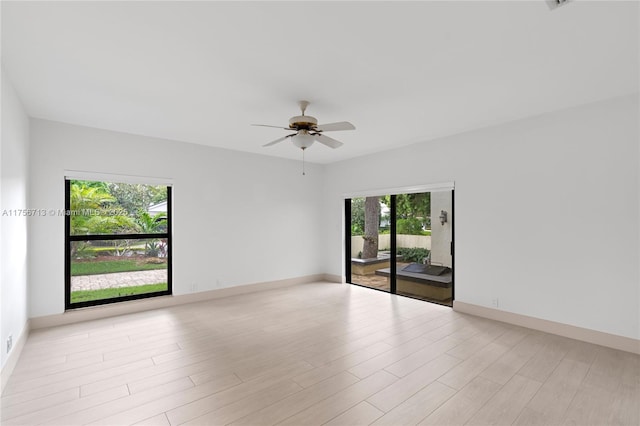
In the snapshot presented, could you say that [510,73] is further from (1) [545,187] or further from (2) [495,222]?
(2) [495,222]

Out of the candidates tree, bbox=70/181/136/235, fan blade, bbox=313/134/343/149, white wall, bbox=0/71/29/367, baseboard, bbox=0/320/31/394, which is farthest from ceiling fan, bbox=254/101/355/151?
baseboard, bbox=0/320/31/394

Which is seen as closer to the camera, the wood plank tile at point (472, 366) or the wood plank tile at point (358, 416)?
the wood plank tile at point (358, 416)

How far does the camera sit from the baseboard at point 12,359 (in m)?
2.51

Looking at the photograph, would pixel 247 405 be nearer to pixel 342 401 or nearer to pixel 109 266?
pixel 342 401

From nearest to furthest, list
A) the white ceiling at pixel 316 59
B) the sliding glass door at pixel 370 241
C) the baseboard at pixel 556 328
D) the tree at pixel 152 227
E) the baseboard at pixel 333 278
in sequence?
the white ceiling at pixel 316 59 < the baseboard at pixel 556 328 < the tree at pixel 152 227 < the sliding glass door at pixel 370 241 < the baseboard at pixel 333 278

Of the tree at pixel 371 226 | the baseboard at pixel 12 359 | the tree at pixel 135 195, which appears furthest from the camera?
the tree at pixel 371 226

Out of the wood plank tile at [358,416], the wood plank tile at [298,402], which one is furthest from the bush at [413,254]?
the wood plank tile at [358,416]

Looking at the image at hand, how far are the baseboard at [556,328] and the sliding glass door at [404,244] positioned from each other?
1.74ft

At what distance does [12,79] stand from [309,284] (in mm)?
5273

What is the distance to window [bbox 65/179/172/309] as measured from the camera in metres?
4.27

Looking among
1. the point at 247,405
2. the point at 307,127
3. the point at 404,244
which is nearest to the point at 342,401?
the point at 247,405

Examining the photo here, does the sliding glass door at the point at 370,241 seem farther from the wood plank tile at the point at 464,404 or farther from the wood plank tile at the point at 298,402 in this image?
the wood plank tile at the point at 298,402

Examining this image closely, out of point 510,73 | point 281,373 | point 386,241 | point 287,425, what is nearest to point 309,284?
point 386,241

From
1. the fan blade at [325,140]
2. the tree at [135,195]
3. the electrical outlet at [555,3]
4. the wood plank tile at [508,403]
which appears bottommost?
the wood plank tile at [508,403]
